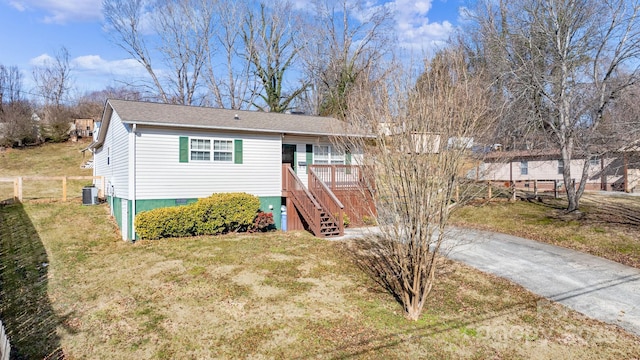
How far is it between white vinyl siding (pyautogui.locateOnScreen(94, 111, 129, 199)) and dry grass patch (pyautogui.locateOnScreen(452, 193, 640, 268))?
10.8 metres

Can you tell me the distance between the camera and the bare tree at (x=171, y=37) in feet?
86.8

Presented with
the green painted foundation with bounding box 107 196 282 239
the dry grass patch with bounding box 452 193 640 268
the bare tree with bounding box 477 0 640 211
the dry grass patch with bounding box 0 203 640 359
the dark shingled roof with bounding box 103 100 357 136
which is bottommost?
the dry grass patch with bounding box 0 203 640 359

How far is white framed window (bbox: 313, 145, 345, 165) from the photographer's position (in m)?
14.4

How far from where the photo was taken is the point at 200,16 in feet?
90.9

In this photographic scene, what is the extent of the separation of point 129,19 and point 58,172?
1263 centimetres

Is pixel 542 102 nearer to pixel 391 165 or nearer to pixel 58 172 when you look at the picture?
pixel 391 165

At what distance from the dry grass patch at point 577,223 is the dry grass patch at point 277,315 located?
254 centimetres

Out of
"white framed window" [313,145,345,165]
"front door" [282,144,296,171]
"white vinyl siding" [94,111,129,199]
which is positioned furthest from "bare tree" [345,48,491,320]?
"white vinyl siding" [94,111,129,199]

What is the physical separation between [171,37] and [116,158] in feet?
61.7

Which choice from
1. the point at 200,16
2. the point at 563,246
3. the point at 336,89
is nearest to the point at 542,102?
the point at 563,246

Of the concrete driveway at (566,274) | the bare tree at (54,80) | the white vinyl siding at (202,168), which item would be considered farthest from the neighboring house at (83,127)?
the concrete driveway at (566,274)

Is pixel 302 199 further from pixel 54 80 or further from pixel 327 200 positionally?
pixel 54 80

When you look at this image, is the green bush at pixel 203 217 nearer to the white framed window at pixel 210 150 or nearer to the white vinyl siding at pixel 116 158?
the white framed window at pixel 210 150

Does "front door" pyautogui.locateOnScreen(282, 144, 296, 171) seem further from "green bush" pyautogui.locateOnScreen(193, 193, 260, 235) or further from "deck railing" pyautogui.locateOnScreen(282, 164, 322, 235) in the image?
"green bush" pyautogui.locateOnScreen(193, 193, 260, 235)
